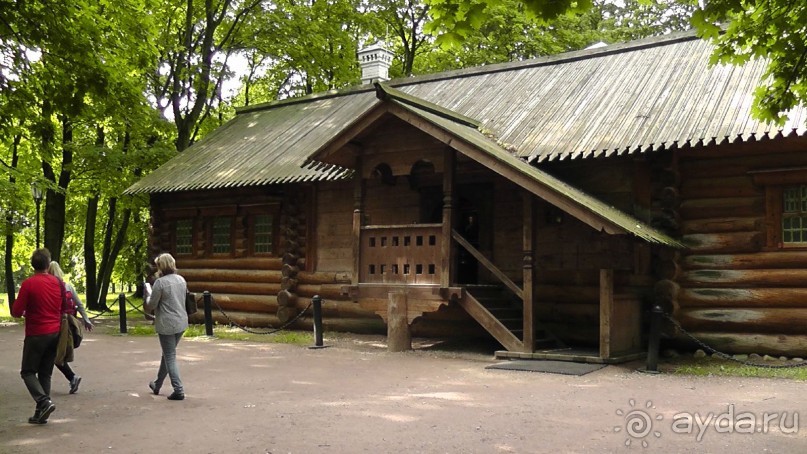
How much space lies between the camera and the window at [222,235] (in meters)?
19.1

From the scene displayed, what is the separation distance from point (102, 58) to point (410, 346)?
7.03 meters

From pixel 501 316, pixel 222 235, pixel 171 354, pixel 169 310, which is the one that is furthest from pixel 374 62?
pixel 171 354

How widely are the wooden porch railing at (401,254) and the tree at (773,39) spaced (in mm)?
6192

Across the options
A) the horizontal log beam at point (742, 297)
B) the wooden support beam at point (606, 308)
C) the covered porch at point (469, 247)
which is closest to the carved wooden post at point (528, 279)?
the covered porch at point (469, 247)

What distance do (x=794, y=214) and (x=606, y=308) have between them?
12.2 feet

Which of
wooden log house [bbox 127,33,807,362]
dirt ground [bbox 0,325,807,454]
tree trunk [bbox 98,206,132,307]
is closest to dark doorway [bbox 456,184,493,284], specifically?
wooden log house [bbox 127,33,807,362]

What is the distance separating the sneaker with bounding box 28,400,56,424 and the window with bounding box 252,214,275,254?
1102cm

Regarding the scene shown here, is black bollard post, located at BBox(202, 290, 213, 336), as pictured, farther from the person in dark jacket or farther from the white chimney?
the white chimney

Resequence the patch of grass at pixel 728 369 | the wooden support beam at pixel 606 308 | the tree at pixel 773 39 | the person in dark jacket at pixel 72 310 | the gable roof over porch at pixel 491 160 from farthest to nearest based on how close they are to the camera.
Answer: the wooden support beam at pixel 606 308
the gable roof over porch at pixel 491 160
the patch of grass at pixel 728 369
the person in dark jacket at pixel 72 310
the tree at pixel 773 39

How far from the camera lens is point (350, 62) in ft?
99.8

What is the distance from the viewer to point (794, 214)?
11.9 m

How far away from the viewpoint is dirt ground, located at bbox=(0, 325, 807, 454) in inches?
250

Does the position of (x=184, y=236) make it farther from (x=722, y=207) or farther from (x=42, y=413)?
(x=722, y=207)

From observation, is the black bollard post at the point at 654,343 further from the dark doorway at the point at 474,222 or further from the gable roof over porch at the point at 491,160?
the dark doorway at the point at 474,222
